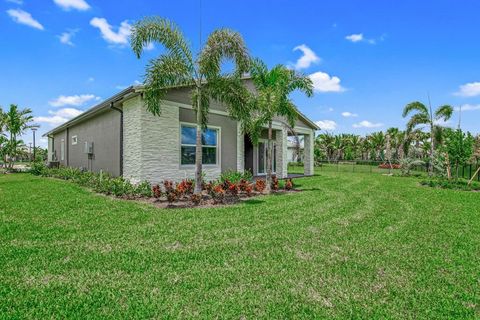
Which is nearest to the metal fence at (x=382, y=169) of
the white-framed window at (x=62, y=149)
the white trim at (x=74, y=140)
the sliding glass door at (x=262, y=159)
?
the sliding glass door at (x=262, y=159)

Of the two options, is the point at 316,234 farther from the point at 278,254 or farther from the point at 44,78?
the point at 44,78

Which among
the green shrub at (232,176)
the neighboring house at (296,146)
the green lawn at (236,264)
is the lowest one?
the green lawn at (236,264)

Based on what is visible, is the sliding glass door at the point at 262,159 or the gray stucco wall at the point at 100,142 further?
the sliding glass door at the point at 262,159

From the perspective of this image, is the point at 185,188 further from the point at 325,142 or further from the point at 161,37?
the point at 325,142

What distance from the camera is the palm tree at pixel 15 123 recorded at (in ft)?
81.6

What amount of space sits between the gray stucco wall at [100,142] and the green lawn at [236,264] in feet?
17.5

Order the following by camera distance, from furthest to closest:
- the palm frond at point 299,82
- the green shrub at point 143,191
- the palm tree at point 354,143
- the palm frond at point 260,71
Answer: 1. the palm tree at point 354,143
2. the palm frond at point 299,82
3. the palm frond at point 260,71
4. the green shrub at point 143,191

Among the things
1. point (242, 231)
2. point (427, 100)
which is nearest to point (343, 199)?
point (242, 231)

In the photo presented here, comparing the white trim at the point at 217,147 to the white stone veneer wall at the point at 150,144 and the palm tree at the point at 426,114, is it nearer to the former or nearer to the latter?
the white stone veneer wall at the point at 150,144

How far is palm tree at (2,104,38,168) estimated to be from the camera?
81.6ft

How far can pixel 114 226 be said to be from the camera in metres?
6.03

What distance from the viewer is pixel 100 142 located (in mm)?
14039

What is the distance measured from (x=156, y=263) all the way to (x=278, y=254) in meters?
1.99

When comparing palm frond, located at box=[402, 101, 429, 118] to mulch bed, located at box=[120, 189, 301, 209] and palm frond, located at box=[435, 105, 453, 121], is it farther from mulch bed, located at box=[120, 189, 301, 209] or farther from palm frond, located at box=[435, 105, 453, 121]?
mulch bed, located at box=[120, 189, 301, 209]
